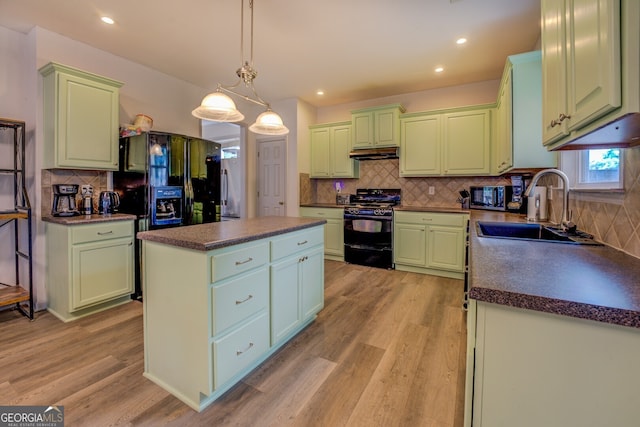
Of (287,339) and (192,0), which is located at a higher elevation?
(192,0)

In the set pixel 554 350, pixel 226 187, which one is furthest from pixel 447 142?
pixel 226 187

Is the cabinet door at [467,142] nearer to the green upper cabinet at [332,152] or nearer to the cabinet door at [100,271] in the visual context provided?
the green upper cabinet at [332,152]

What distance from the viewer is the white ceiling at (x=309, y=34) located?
7.85ft

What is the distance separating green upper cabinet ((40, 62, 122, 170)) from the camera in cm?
257

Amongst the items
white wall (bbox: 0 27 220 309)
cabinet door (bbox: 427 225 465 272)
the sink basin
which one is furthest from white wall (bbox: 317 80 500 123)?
white wall (bbox: 0 27 220 309)

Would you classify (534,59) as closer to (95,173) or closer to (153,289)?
(153,289)

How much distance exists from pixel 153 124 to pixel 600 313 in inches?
163

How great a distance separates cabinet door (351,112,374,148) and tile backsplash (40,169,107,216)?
129 inches

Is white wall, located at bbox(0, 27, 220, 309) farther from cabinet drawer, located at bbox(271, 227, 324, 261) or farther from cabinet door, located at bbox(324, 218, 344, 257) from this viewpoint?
cabinet door, located at bbox(324, 218, 344, 257)

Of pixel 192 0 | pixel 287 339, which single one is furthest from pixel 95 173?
pixel 287 339

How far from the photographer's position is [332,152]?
4871 millimetres

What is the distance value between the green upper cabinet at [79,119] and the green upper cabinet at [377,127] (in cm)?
303

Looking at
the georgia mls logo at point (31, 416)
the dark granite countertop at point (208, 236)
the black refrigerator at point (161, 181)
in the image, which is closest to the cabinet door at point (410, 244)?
the dark granite countertop at point (208, 236)

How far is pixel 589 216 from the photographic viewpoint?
1.73 m
